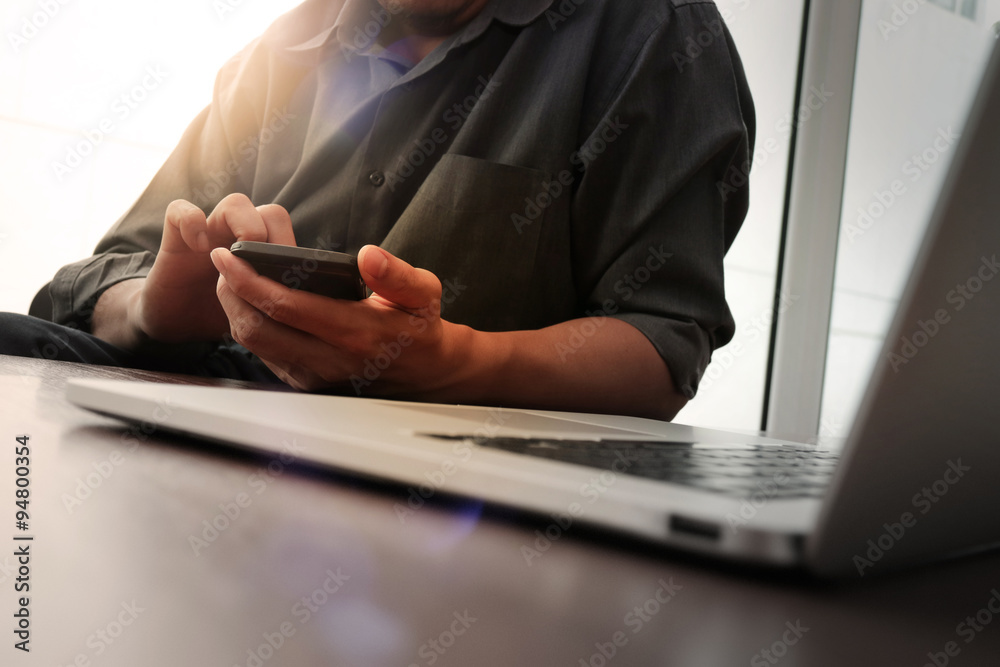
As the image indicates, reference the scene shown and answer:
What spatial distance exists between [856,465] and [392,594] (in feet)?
0.32

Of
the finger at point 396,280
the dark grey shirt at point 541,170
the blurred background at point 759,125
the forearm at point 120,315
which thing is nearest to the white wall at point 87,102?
the blurred background at point 759,125

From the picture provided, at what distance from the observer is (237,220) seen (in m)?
0.54

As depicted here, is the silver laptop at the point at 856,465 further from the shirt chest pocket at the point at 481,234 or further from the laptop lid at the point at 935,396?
the shirt chest pocket at the point at 481,234

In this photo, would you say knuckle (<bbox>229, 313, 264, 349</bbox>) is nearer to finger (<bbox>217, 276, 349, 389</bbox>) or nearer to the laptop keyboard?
finger (<bbox>217, 276, 349, 389</bbox>)

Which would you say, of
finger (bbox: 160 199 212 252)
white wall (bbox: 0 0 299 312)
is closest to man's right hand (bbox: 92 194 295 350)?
finger (bbox: 160 199 212 252)

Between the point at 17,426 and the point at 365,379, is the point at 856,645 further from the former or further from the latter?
the point at 365,379

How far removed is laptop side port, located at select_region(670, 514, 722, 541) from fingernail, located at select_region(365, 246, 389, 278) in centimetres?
30

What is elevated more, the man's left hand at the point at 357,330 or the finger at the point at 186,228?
the finger at the point at 186,228

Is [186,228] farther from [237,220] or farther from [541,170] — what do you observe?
[541,170]

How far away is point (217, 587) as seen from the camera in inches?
4.9

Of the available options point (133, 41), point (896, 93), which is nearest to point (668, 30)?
point (133, 41)

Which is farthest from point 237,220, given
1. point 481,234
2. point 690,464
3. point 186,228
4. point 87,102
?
point 87,102

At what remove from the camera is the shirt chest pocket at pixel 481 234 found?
0.73 metres

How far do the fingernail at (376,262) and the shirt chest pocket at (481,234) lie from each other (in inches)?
11.9
